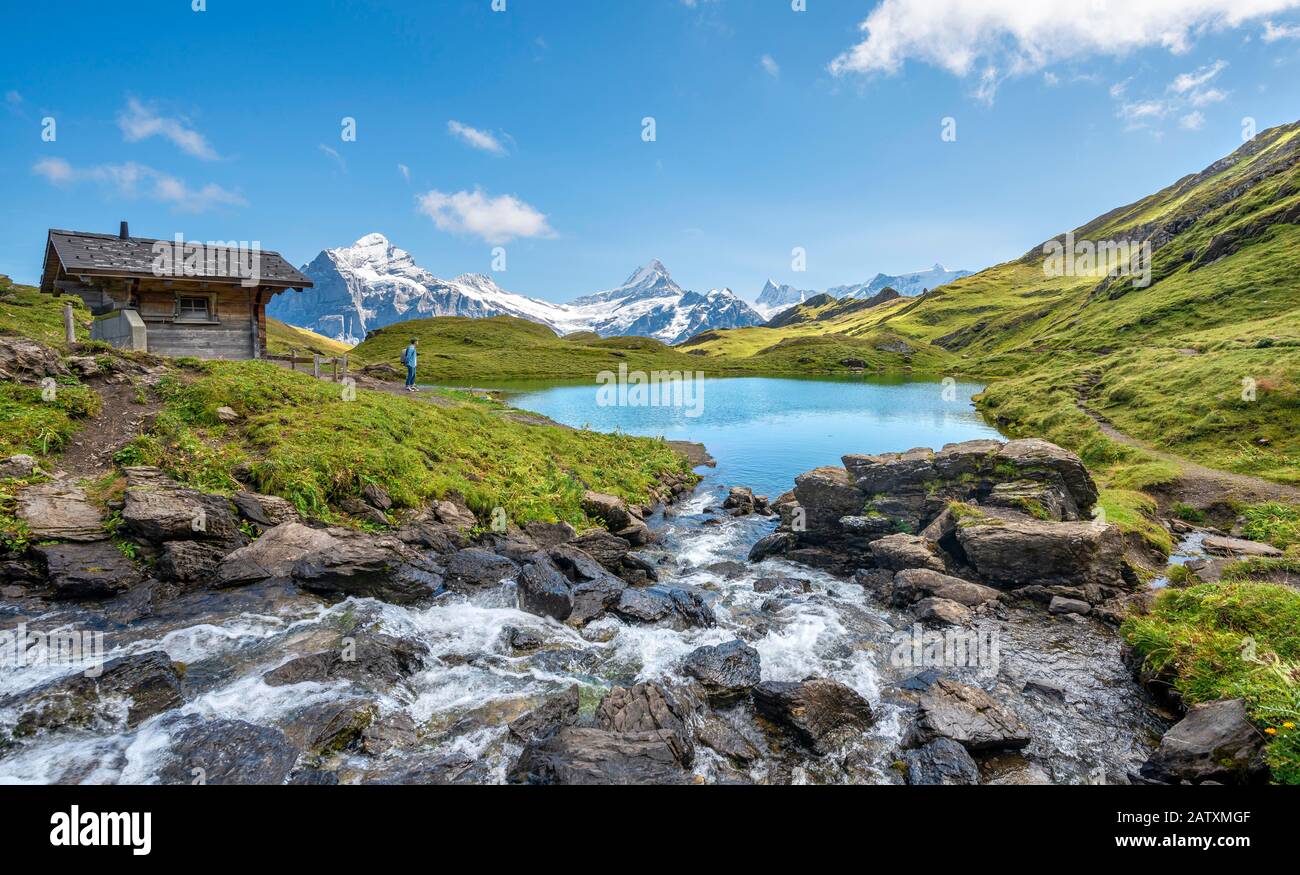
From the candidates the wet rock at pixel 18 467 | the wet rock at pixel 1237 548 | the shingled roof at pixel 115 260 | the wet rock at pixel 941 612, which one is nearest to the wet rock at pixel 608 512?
the wet rock at pixel 941 612

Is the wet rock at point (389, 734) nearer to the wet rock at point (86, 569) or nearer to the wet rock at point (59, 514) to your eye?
the wet rock at point (86, 569)

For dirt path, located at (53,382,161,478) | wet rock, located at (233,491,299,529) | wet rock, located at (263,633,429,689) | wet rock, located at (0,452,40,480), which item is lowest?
wet rock, located at (263,633,429,689)

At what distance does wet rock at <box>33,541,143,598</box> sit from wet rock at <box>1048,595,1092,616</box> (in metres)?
26.0

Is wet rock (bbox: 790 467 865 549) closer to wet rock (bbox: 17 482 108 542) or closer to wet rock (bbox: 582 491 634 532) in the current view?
wet rock (bbox: 582 491 634 532)

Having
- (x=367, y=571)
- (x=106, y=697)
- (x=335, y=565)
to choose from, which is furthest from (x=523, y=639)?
Result: (x=106, y=697)

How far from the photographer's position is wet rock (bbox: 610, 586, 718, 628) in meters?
15.9

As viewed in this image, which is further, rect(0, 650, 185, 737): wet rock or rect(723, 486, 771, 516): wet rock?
rect(723, 486, 771, 516): wet rock

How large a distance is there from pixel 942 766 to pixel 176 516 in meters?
19.3

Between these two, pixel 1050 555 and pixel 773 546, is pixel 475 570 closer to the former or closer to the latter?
pixel 773 546

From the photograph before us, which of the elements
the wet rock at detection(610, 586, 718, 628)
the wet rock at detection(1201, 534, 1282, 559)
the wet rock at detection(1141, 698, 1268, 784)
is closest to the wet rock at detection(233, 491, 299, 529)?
the wet rock at detection(610, 586, 718, 628)

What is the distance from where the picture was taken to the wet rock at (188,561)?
44.9 feet

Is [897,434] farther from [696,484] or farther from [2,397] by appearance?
[2,397]

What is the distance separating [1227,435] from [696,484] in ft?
113
